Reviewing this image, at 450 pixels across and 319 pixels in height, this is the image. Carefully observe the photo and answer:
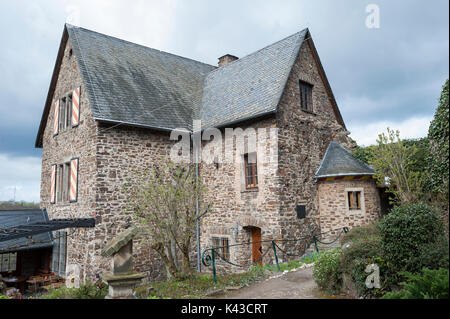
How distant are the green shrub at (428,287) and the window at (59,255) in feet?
35.2

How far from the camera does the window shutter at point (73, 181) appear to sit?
11.5 metres

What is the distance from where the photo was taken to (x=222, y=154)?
40.8ft

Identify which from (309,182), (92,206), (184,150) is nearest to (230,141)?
(184,150)

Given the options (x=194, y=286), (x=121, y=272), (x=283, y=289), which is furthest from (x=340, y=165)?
(x=121, y=272)

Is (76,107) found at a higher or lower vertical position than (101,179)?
higher

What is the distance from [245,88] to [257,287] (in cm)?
780

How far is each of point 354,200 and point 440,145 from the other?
619 centimetres

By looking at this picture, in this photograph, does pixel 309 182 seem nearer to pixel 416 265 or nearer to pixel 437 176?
pixel 437 176

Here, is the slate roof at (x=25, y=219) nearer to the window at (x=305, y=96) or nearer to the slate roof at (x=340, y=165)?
the slate roof at (x=340, y=165)

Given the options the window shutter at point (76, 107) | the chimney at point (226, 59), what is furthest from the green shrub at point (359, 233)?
the chimney at point (226, 59)

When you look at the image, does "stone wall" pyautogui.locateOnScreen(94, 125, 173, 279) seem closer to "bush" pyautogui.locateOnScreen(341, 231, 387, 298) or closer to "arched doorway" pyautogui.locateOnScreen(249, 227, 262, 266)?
"arched doorway" pyautogui.locateOnScreen(249, 227, 262, 266)

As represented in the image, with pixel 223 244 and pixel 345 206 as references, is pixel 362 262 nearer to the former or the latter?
pixel 345 206

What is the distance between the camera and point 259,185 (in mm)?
11070

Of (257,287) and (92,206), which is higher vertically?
(92,206)
